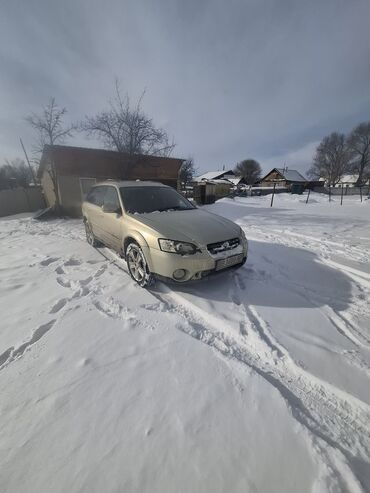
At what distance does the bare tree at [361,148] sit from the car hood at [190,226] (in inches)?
2170

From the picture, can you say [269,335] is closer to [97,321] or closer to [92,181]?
[97,321]

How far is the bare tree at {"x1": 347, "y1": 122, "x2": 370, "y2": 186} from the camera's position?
4531 cm

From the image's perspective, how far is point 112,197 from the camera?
452cm

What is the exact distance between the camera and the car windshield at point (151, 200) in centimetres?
404

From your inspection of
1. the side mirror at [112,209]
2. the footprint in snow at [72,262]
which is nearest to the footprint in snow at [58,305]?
the footprint in snow at [72,262]

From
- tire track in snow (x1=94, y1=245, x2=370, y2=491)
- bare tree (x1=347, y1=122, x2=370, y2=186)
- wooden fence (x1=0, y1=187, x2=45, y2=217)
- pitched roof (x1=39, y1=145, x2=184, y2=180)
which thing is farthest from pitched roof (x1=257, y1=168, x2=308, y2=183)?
tire track in snow (x1=94, y1=245, x2=370, y2=491)

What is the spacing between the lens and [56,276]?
3885 millimetres

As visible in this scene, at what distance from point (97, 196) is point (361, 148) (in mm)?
59678

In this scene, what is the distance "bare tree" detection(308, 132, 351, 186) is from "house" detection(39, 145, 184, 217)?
4764 cm

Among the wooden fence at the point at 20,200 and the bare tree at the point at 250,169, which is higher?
the bare tree at the point at 250,169

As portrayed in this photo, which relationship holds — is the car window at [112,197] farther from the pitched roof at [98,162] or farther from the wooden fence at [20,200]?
the wooden fence at [20,200]

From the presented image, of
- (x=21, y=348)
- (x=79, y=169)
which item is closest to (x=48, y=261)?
(x=21, y=348)

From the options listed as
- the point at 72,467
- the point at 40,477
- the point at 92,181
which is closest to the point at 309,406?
the point at 72,467

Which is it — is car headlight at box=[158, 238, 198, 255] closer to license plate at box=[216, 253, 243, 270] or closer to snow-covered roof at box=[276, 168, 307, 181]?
license plate at box=[216, 253, 243, 270]
